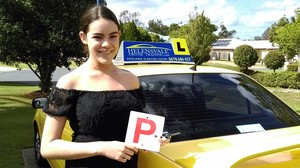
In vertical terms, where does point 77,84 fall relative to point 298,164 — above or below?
above

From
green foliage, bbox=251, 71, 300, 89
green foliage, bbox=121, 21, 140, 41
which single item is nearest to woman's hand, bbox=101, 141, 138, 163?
green foliage, bbox=251, 71, 300, 89

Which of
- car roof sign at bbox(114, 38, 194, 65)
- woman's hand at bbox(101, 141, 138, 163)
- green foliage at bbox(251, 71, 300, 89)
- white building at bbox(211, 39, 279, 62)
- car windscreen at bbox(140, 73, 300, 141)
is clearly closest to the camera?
woman's hand at bbox(101, 141, 138, 163)

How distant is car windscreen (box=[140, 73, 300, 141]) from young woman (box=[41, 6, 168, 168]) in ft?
2.14

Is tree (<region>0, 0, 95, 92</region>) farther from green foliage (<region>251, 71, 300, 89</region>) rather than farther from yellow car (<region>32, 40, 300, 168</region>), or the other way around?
green foliage (<region>251, 71, 300, 89</region>)

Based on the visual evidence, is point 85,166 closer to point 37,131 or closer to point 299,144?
point 299,144

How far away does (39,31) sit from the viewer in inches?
521

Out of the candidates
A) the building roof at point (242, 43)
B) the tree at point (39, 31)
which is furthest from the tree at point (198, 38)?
the building roof at point (242, 43)

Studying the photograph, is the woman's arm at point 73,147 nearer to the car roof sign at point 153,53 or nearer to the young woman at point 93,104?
the young woman at point 93,104

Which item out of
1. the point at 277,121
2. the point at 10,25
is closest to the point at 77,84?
the point at 277,121

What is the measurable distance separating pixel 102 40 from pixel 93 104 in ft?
1.12

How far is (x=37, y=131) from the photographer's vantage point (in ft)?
16.9

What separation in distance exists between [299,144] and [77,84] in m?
1.25

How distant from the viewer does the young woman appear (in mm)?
1832

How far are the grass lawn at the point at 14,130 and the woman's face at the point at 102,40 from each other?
3929mm
